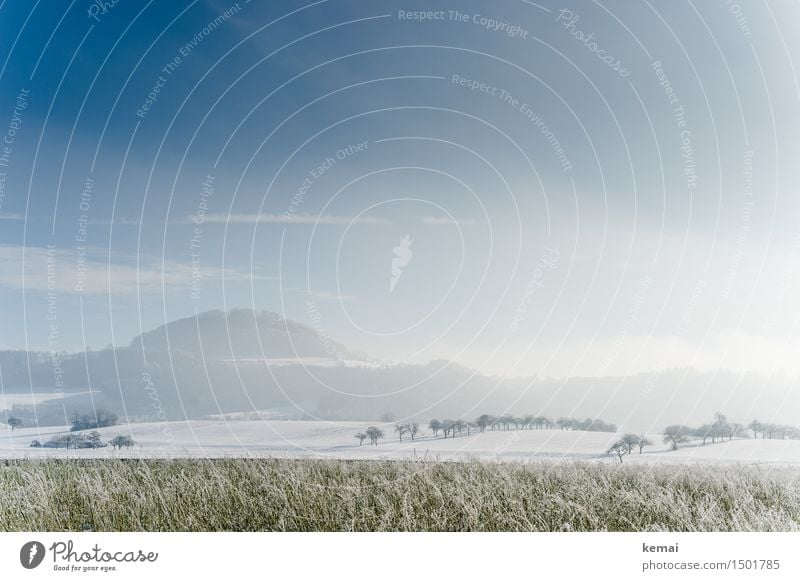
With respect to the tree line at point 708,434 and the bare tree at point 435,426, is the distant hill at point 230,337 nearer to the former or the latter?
the bare tree at point 435,426

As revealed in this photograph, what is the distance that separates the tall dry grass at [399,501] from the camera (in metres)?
5.50

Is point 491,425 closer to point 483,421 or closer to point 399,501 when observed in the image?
point 483,421

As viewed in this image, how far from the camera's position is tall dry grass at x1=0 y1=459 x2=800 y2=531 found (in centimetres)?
550

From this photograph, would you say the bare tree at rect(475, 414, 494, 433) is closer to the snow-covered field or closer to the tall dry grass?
the snow-covered field

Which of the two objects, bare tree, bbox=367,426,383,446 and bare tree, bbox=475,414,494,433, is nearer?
bare tree, bbox=475,414,494,433

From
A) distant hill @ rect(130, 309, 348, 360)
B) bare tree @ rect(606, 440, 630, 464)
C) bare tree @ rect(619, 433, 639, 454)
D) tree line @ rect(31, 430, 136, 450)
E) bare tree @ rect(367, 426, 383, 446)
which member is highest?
distant hill @ rect(130, 309, 348, 360)

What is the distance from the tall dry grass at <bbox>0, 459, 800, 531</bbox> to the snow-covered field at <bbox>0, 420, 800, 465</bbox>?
437 mm

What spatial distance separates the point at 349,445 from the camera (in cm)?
720

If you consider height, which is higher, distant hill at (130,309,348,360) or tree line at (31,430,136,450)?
distant hill at (130,309,348,360)

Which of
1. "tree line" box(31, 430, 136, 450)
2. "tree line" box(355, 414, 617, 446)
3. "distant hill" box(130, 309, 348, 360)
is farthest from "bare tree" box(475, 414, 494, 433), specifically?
"tree line" box(31, 430, 136, 450)

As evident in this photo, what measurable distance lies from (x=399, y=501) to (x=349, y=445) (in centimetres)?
170

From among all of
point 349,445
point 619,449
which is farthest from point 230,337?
point 619,449

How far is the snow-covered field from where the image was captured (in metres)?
6.54
